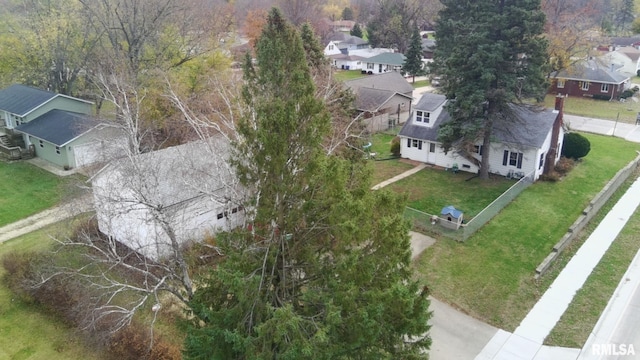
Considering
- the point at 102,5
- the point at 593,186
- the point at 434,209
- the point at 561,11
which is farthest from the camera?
the point at 561,11

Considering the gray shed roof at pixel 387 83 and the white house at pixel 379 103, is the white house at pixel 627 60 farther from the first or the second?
the white house at pixel 379 103

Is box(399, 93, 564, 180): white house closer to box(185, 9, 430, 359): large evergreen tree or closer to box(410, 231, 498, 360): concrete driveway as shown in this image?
box(410, 231, 498, 360): concrete driveway

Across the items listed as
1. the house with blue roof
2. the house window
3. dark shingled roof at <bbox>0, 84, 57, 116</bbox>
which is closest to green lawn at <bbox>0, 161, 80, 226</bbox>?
the house with blue roof

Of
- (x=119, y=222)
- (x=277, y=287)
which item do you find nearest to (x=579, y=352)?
(x=277, y=287)

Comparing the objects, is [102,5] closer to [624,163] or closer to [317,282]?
[317,282]

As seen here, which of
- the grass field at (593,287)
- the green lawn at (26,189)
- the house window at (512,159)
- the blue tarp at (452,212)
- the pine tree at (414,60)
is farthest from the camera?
the pine tree at (414,60)

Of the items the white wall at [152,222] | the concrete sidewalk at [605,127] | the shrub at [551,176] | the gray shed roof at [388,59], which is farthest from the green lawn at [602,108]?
the white wall at [152,222]
